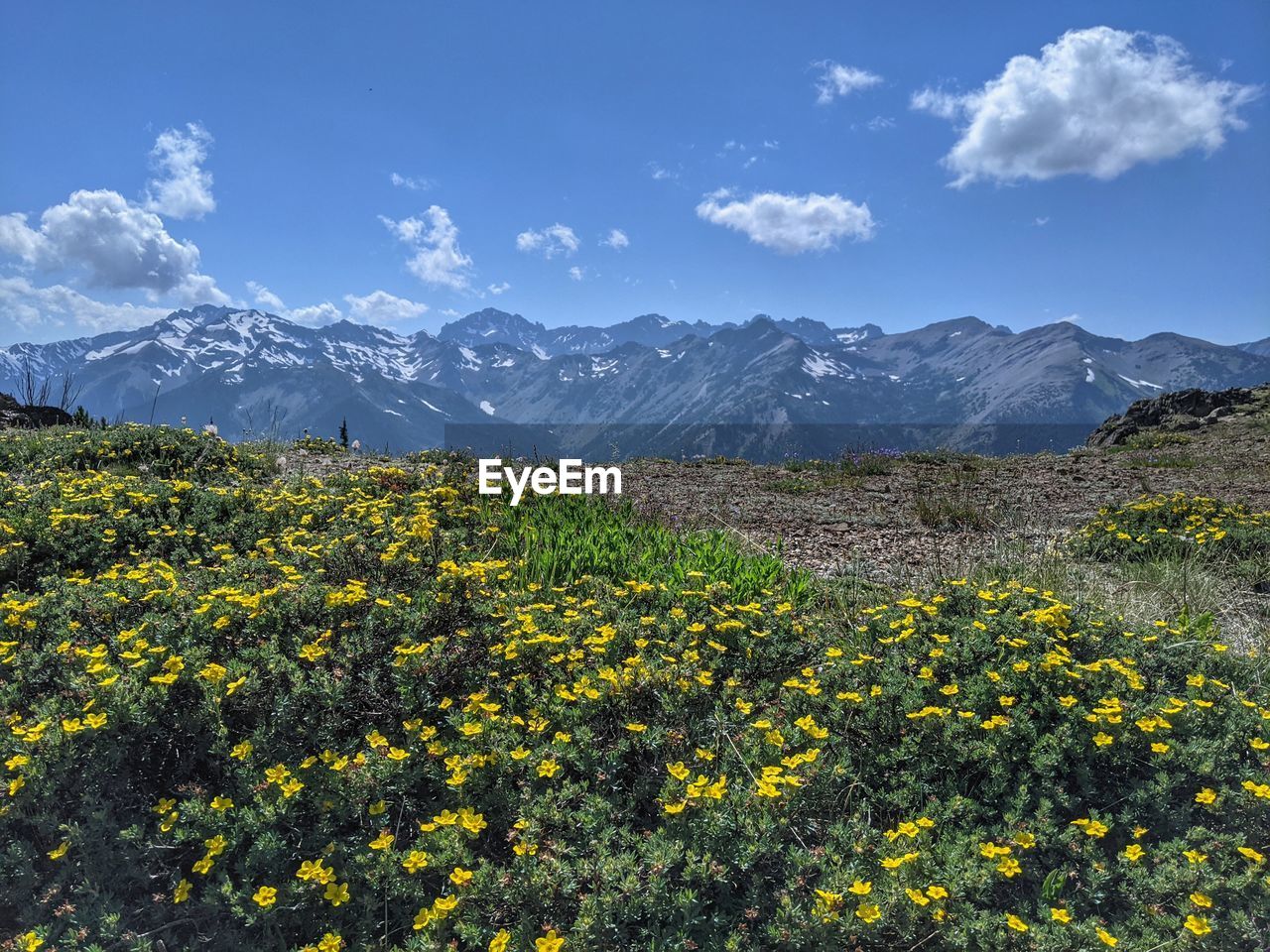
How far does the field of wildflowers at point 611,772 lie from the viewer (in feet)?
9.37

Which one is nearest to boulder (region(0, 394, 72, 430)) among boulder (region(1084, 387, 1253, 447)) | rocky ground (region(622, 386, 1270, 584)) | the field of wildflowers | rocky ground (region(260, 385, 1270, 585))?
rocky ground (region(260, 385, 1270, 585))

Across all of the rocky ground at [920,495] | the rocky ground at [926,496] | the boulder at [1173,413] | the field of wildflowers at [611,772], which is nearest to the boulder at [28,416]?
the rocky ground at [920,495]

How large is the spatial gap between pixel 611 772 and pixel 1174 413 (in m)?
33.3

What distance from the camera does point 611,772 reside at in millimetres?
3516

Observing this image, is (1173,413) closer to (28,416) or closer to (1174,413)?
(1174,413)

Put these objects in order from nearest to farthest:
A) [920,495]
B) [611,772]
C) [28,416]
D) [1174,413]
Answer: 1. [611,772]
2. [920,495]
3. [28,416]
4. [1174,413]

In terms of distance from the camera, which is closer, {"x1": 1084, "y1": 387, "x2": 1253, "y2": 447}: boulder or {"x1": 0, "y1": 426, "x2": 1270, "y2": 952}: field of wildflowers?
{"x1": 0, "y1": 426, "x2": 1270, "y2": 952}: field of wildflowers

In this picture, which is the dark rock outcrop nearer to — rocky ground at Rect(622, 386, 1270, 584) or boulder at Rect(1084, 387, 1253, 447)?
boulder at Rect(1084, 387, 1253, 447)

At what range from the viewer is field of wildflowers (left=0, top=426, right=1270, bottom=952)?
2857 millimetres

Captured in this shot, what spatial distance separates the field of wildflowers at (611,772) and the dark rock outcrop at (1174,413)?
25.9 m

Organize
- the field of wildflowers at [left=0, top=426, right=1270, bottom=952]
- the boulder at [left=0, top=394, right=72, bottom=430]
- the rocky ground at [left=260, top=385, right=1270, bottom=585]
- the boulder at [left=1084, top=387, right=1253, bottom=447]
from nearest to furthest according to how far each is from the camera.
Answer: the field of wildflowers at [left=0, top=426, right=1270, bottom=952] < the rocky ground at [left=260, top=385, right=1270, bottom=585] < the boulder at [left=0, top=394, right=72, bottom=430] < the boulder at [left=1084, top=387, right=1253, bottom=447]

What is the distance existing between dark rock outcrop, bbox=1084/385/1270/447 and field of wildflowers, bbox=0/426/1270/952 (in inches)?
1020

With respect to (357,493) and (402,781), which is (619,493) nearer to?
(357,493)

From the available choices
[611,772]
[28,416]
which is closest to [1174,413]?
[611,772]
